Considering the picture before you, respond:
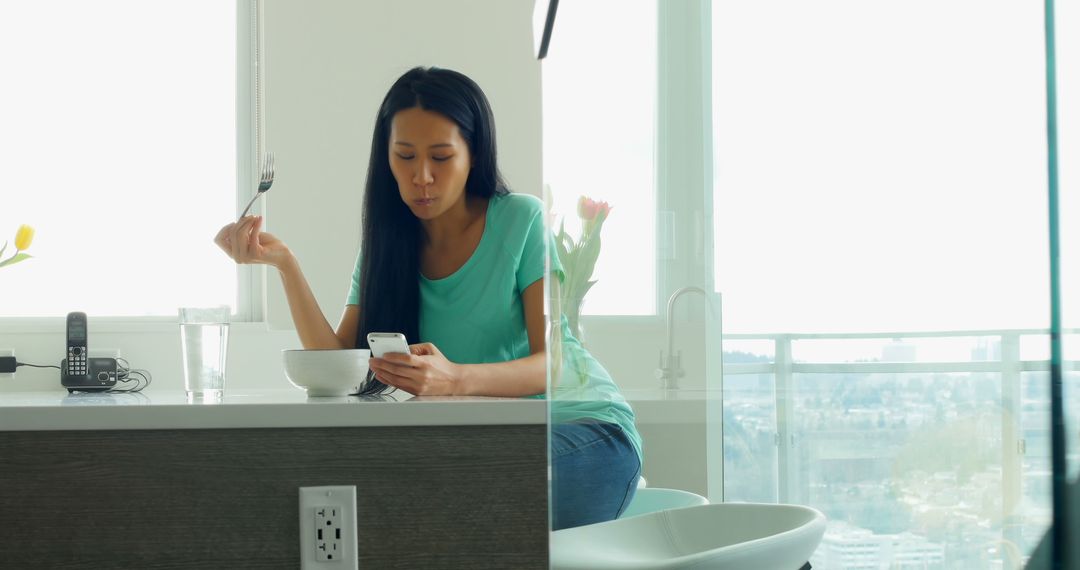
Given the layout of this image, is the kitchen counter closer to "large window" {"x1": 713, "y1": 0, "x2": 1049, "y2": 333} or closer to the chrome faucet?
the chrome faucet

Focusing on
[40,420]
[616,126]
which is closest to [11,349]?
[40,420]

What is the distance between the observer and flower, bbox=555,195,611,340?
2.50 ft

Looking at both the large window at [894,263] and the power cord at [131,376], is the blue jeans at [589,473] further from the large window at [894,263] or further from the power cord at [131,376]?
the power cord at [131,376]

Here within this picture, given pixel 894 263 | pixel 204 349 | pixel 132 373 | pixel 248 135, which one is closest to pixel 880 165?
pixel 894 263

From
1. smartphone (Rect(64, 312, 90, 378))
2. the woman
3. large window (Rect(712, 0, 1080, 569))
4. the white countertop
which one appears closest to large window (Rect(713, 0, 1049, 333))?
large window (Rect(712, 0, 1080, 569))

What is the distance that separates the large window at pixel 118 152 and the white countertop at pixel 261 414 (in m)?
1.98

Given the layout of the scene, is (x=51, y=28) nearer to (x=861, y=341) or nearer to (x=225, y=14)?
(x=225, y=14)

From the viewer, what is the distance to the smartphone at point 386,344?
3.74 feet

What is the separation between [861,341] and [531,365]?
802mm

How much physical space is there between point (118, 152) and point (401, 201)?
1656mm

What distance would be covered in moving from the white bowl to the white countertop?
0.24ft

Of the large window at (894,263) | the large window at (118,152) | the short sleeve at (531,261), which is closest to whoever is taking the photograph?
the large window at (894,263)

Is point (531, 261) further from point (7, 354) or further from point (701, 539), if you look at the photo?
point (7, 354)

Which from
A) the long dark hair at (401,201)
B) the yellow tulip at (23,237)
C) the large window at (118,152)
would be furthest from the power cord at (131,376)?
the long dark hair at (401,201)
